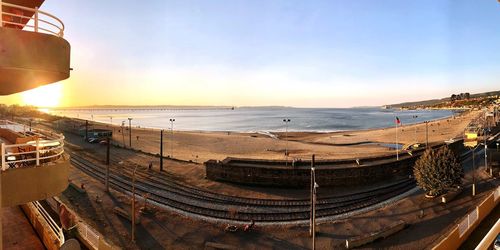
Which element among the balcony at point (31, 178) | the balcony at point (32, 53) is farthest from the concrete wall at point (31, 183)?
the balcony at point (32, 53)

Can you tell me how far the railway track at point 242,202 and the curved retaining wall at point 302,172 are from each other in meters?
2.30

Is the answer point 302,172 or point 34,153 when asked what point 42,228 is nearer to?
point 34,153

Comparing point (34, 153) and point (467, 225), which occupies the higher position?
point (34, 153)

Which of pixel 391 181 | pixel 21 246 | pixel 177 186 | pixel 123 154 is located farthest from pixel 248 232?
pixel 123 154

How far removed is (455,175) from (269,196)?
17.2 meters

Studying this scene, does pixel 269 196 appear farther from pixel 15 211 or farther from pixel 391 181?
pixel 15 211

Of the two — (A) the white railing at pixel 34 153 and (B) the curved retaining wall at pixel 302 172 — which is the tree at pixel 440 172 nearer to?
(B) the curved retaining wall at pixel 302 172

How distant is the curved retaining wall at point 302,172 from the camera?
32.8m

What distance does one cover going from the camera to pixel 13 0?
6.25 metres

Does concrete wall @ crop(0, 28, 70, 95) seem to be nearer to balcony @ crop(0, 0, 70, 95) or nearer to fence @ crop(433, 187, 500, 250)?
balcony @ crop(0, 0, 70, 95)

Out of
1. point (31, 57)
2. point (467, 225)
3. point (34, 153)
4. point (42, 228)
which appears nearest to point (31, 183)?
point (34, 153)

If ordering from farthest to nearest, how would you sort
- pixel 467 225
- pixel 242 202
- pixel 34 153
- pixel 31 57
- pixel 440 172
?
pixel 242 202
pixel 440 172
pixel 467 225
pixel 34 153
pixel 31 57

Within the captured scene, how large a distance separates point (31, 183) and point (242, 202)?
77.4 feet

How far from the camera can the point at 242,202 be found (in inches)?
1109
